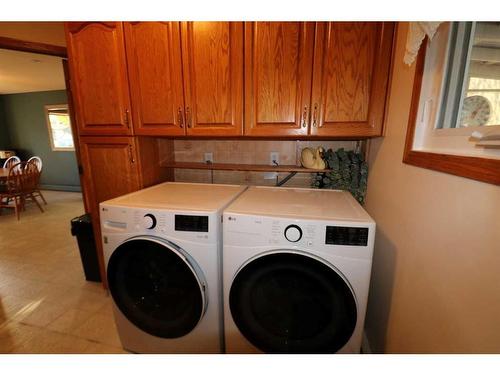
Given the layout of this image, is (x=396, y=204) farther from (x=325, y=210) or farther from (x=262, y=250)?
(x=262, y=250)

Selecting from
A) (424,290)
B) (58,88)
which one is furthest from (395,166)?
(58,88)

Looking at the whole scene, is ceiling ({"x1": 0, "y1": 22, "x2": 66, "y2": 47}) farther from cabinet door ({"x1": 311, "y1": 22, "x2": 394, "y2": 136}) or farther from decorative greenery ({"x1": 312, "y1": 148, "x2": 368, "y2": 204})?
decorative greenery ({"x1": 312, "y1": 148, "x2": 368, "y2": 204})

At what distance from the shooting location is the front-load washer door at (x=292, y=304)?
0.94 metres

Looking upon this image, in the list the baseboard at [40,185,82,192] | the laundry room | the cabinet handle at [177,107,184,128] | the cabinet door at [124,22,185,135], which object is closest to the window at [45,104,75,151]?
the baseboard at [40,185,82,192]

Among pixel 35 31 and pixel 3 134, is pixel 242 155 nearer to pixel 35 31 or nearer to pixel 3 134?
pixel 35 31

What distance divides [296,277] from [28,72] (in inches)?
203

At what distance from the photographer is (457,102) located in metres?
0.84

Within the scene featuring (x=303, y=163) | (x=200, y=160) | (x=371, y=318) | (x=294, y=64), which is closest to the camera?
(x=294, y=64)

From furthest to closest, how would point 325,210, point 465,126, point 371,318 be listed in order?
point 371,318, point 325,210, point 465,126

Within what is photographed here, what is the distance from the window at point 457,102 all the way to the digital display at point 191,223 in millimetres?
950

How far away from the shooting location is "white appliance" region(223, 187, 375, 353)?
0.92 metres

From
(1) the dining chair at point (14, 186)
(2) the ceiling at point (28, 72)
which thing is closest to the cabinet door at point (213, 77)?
(2) the ceiling at point (28, 72)

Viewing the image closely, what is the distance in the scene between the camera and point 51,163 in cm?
525

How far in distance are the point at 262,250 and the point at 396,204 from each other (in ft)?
2.36
